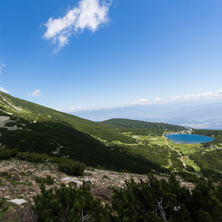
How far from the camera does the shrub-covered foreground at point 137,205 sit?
388cm

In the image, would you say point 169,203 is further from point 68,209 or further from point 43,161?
point 43,161

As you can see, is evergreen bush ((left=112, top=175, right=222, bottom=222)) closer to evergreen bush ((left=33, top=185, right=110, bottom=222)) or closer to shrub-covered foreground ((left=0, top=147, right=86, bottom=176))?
evergreen bush ((left=33, top=185, right=110, bottom=222))

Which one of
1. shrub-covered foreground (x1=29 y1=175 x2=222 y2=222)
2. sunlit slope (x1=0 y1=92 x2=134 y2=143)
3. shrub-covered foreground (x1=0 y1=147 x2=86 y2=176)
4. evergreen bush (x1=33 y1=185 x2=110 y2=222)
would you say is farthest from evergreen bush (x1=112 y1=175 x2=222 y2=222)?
sunlit slope (x1=0 y1=92 x2=134 y2=143)

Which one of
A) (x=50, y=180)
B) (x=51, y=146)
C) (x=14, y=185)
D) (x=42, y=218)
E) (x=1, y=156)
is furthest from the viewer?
(x=51, y=146)

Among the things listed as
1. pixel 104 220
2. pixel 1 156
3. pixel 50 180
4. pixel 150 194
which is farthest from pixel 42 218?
pixel 1 156

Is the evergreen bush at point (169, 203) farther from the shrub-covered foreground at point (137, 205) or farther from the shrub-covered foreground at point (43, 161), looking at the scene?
the shrub-covered foreground at point (43, 161)

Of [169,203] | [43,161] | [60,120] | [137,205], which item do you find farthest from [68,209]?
[60,120]

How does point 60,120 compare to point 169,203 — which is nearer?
point 169,203

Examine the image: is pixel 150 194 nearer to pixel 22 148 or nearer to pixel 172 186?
pixel 172 186

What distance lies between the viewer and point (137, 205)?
15.4 feet

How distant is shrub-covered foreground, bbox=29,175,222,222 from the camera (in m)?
3.88

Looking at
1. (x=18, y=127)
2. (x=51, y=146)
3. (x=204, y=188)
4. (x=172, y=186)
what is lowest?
(x=51, y=146)

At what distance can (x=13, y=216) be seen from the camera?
17.4 feet

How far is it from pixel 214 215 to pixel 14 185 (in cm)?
1070
